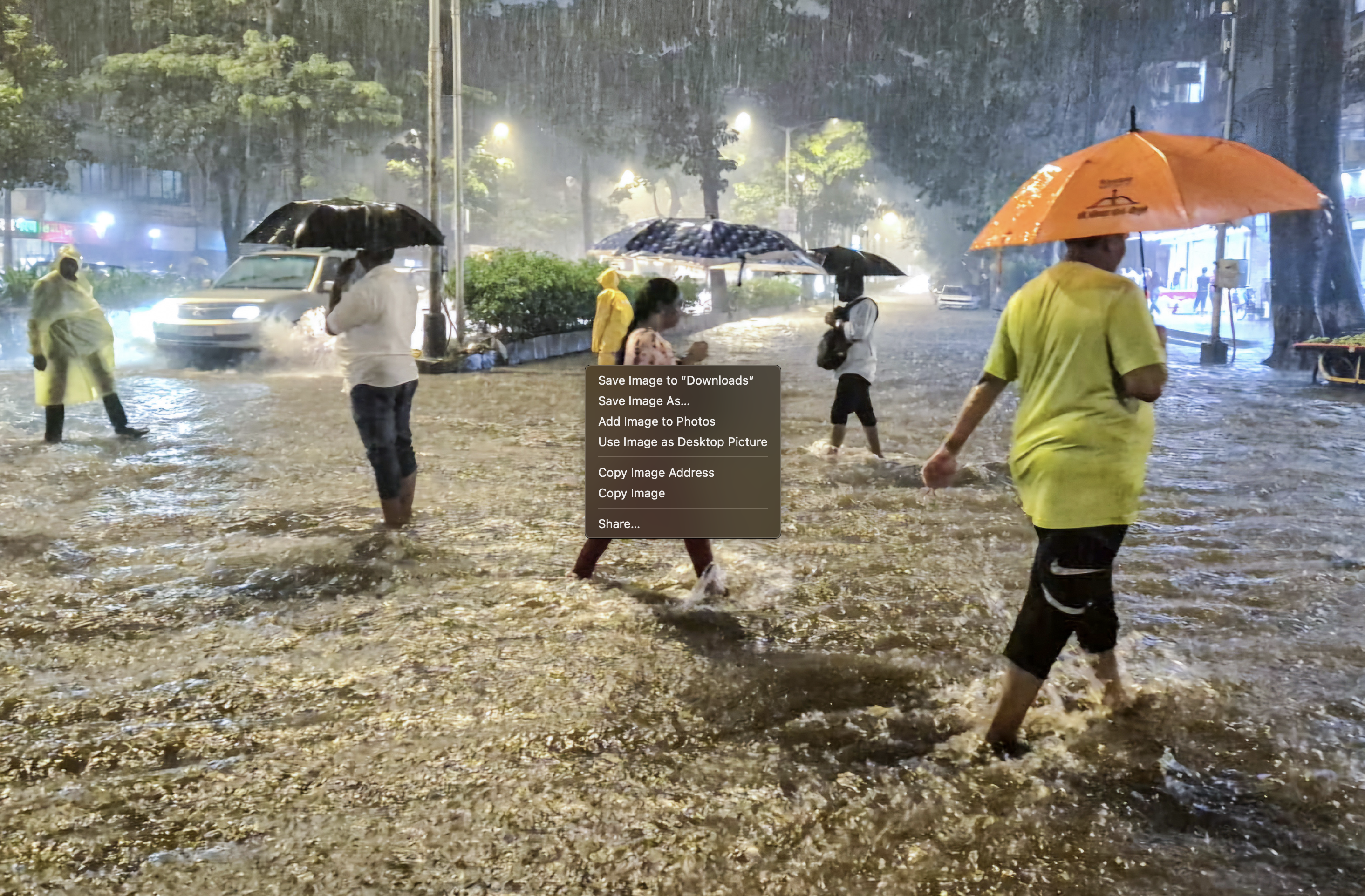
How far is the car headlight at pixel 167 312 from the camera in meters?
15.8

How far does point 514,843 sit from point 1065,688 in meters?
2.25

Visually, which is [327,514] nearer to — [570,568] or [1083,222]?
[570,568]

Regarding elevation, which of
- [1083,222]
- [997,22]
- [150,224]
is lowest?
[1083,222]

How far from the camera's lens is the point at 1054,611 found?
3.51 meters

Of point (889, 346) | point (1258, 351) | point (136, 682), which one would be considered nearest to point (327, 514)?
point (136, 682)

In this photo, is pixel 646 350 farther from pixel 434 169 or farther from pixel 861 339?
pixel 434 169

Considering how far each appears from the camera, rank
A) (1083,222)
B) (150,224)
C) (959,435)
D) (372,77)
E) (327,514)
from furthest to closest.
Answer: (150,224) < (372,77) < (327,514) < (959,435) < (1083,222)

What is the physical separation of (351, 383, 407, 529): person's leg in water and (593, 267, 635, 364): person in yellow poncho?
8.20 ft

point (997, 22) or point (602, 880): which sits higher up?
point (997, 22)

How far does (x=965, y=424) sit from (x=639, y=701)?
1580 millimetres

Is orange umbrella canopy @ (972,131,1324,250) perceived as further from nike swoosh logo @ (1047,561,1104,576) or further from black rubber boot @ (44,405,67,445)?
black rubber boot @ (44,405,67,445)

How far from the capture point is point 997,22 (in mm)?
37344

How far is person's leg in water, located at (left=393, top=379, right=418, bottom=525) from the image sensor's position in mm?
6410

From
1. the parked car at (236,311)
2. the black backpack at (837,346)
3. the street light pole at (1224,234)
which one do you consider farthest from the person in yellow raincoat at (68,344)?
the street light pole at (1224,234)
